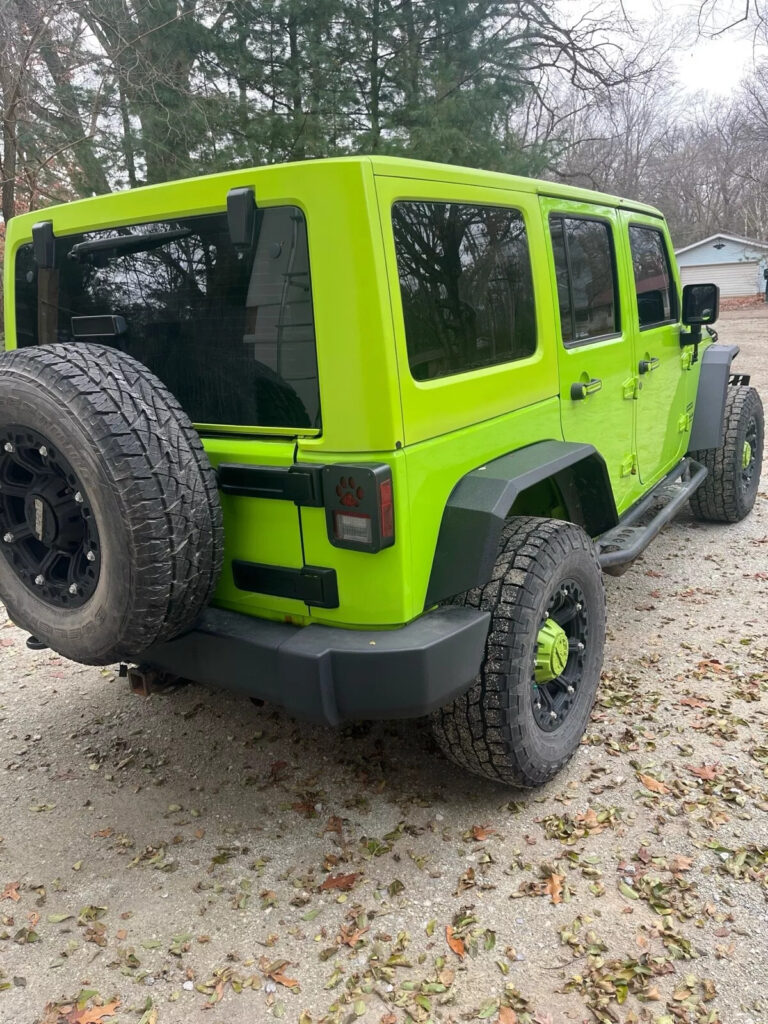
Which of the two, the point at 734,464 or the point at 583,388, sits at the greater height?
the point at 583,388

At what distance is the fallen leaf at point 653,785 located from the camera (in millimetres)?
3006

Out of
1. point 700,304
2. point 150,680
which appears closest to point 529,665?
point 150,680

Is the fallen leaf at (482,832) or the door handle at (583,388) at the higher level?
the door handle at (583,388)

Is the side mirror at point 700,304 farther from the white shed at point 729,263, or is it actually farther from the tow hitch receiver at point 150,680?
the white shed at point 729,263

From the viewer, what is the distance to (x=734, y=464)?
562 centimetres

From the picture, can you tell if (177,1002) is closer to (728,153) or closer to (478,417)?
(478,417)

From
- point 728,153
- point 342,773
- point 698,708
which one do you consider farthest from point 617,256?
point 728,153

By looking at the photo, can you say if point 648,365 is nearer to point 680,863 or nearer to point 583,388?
point 583,388

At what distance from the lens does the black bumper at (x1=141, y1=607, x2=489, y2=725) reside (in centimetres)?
235

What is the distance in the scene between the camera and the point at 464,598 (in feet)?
8.95

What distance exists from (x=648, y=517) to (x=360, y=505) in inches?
113

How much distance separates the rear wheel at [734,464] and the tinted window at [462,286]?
120 inches

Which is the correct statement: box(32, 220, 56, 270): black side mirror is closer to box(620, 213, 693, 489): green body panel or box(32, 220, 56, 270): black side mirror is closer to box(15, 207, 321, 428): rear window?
box(15, 207, 321, 428): rear window

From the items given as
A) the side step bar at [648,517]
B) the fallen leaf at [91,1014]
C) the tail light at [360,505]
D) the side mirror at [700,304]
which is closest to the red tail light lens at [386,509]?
the tail light at [360,505]
